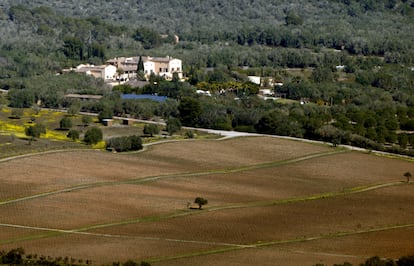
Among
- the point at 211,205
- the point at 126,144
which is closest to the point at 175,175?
the point at 126,144

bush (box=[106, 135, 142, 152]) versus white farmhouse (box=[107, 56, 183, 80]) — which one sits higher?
white farmhouse (box=[107, 56, 183, 80])

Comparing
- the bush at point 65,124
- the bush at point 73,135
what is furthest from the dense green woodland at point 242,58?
the bush at point 73,135

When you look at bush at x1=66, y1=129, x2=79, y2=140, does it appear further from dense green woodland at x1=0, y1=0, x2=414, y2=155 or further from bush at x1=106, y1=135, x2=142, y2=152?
dense green woodland at x1=0, y1=0, x2=414, y2=155

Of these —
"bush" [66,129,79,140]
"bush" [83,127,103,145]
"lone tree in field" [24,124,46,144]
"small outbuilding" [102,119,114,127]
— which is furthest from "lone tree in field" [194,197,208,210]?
"small outbuilding" [102,119,114,127]

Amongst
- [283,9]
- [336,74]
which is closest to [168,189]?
[336,74]

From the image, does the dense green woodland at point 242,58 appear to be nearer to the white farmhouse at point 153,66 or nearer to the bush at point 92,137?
the white farmhouse at point 153,66

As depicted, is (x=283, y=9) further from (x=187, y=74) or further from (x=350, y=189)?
(x=350, y=189)

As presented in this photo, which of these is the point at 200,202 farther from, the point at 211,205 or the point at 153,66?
the point at 153,66
